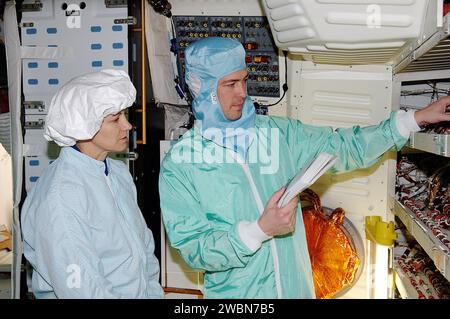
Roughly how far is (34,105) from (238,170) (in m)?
1.77

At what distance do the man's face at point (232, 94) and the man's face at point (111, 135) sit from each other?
46 cm

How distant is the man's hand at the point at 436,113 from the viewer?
73.9 inches

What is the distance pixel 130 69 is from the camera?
9.87 ft

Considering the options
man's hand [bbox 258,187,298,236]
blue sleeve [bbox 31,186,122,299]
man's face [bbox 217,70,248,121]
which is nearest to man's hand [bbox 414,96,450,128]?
man's hand [bbox 258,187,298,236]

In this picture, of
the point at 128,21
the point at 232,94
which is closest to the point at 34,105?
the point at 128,21

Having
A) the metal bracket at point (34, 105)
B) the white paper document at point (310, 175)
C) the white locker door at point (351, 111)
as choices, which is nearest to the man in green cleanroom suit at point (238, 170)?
the white paper document at point (310, 175)

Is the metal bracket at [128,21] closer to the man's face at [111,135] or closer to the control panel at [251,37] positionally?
the control panel at [251,37]

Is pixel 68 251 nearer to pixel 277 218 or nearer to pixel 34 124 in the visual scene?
pixel 277 218

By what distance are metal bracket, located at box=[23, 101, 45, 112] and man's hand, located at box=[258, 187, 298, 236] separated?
6.46ft

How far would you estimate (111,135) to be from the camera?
1.90 m

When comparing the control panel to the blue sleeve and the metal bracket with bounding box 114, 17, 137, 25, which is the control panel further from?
the blue sleeve

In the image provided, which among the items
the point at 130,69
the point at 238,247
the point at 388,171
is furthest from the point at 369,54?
the point at 130,69

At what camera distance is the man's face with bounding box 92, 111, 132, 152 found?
1.90m
